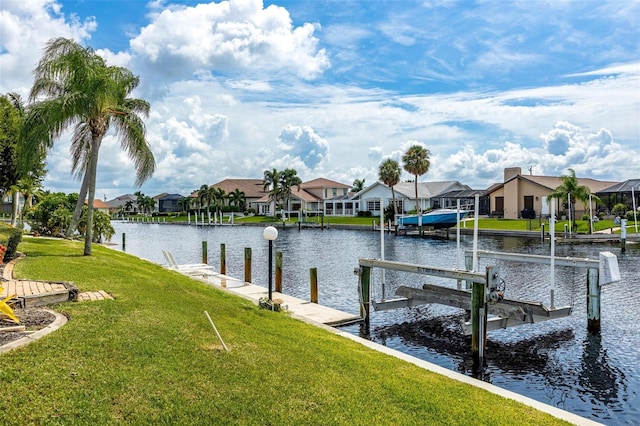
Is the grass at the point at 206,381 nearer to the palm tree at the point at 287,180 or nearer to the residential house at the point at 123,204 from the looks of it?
the palm tree at the point at 287,180

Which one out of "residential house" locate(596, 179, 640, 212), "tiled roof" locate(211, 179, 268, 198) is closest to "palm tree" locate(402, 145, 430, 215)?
"residential house" locate(596, 179, 640, 212)

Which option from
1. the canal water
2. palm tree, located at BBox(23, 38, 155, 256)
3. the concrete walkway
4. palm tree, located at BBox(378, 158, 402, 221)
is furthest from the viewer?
palm tree, located at BBox(378, 158, 402, 221)

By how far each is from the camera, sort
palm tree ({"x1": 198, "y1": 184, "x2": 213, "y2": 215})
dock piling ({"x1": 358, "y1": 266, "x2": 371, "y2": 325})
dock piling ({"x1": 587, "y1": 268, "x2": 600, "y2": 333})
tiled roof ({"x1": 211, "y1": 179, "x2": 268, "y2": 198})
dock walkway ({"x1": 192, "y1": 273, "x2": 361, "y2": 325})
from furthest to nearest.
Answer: tiled roof ({"x1": 211, "y1": 179, "x2": 268, "y2": 198})
palm tree ({"x1": 198, "y1": 184, "x2": 213, "y2": 215})
dock piling ({"x1": 358, "y1": 266, "x2": 371, "y2": 325})
dock walkway ({"x1": 192, "y1": 273, "x2": 361, "y2": 325})
dock piling ({"x1": 587, "y1": 268, "x2": 600, "y2": 333})

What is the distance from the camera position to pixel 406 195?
3246 inches

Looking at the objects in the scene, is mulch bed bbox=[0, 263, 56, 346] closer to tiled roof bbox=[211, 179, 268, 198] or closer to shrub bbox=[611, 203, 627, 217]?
shrub bbox=[611, 203, 627, 217]

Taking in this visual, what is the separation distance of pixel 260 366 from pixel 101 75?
49.7 ft

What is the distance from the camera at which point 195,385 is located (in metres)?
6.39

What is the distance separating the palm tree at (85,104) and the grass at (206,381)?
11598mm

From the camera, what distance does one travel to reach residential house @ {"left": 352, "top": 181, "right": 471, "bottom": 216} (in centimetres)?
8256

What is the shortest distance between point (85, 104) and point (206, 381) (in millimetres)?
15585

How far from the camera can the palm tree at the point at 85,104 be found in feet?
61.9

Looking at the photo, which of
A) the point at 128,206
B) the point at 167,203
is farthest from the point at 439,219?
the point at 128,206

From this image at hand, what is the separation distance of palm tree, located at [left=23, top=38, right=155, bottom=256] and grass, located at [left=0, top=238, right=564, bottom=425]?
11598 mm

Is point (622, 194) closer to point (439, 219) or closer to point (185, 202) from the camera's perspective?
point (439, 219)
